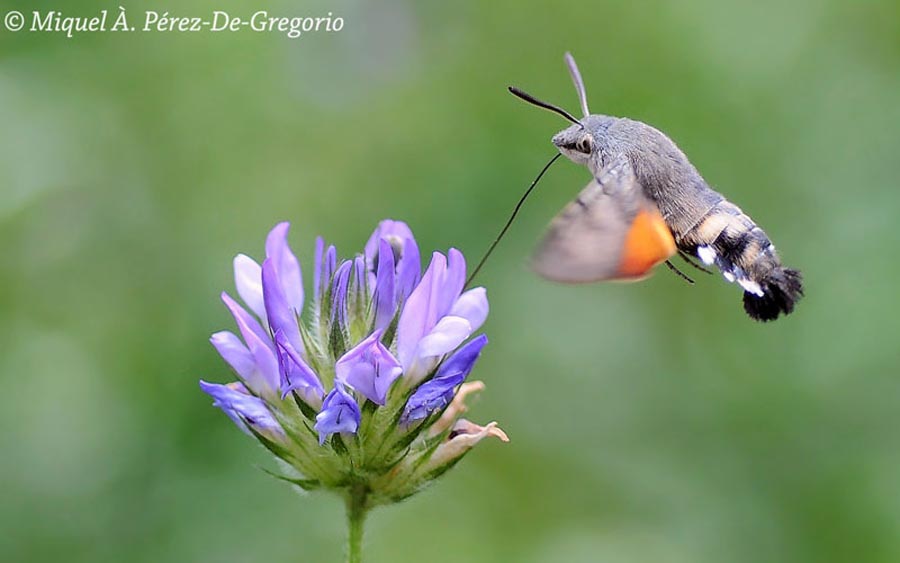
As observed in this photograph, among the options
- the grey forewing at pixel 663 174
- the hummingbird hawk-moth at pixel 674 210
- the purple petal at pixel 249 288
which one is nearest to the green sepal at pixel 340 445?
the purple petal at pixel 249 288

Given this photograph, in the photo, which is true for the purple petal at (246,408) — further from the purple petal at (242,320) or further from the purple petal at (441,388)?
the purple petal at (441,388)

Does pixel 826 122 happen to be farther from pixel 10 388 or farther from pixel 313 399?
pixel 10 388

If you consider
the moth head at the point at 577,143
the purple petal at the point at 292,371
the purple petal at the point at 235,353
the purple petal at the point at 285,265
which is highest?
the moth head at the point at 577,143

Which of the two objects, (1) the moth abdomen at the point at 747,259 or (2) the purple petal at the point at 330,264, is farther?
(1) the moth abdomen at the point at 747,259

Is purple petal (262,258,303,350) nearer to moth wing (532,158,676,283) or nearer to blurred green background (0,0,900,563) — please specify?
moth wing (532,158,676,283)

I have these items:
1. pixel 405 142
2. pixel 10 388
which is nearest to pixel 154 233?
pixel 10 388

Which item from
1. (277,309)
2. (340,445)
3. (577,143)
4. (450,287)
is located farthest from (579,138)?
(340,445)
